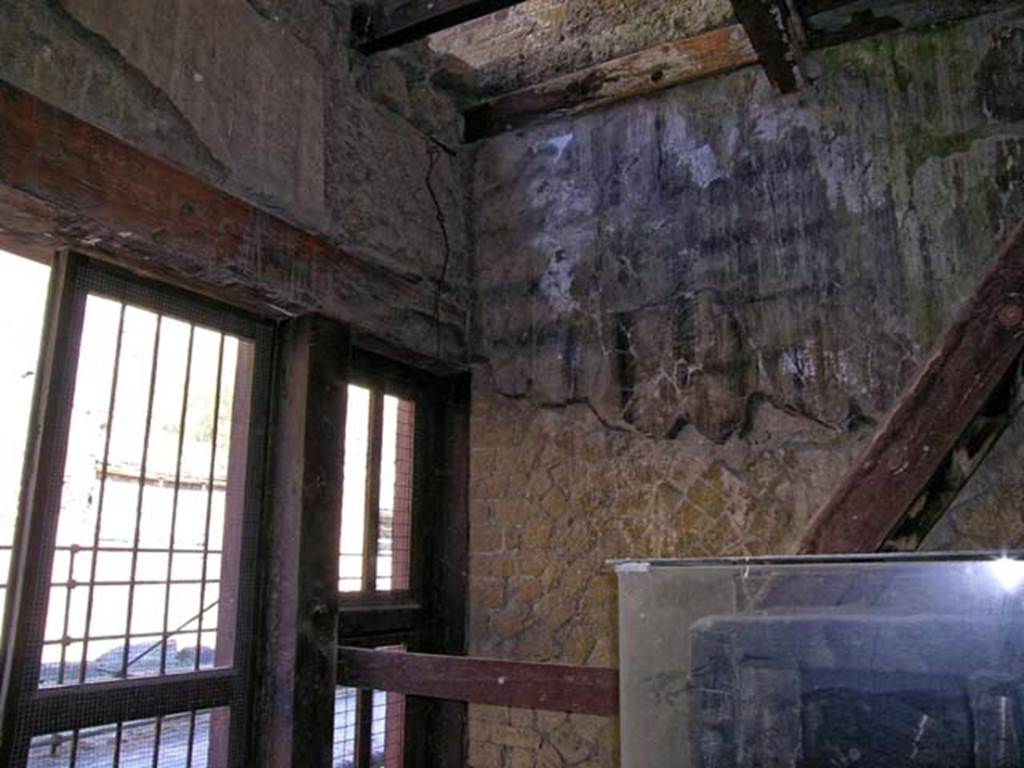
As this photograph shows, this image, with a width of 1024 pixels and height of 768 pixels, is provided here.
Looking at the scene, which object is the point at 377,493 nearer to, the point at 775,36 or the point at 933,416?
the point at 933,416

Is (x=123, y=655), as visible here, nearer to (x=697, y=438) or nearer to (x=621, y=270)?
(x=697, y=438)

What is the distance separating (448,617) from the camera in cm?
251

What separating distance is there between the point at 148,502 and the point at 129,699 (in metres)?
0.43

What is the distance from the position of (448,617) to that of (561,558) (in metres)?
0.46

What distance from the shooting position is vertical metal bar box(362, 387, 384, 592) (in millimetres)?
2330

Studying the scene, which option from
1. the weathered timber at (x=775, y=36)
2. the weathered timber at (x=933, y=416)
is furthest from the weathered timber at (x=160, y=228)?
the weathered timber at (x=933, y=416)

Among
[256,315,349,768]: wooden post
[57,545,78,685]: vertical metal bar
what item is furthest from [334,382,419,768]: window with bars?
[57,545,78,685]: vertical metal bar

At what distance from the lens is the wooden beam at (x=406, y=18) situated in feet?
6.85

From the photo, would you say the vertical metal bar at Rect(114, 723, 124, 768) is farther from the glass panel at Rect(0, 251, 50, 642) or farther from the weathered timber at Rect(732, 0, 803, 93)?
the weathered timber at Rect(732, 0, 803, 93)

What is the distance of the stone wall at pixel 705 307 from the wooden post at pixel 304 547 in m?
0.62

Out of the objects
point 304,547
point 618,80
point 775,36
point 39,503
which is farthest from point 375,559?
point 775,36

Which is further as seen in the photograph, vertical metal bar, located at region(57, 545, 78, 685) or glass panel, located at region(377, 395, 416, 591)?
glass panel, located at region(377, 395, 416, 591)

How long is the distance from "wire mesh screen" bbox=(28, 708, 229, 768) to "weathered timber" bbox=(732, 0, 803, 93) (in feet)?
6.99

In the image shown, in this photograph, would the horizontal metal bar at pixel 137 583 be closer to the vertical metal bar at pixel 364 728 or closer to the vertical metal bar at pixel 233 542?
the vertical metal bar at pixel 233 542
